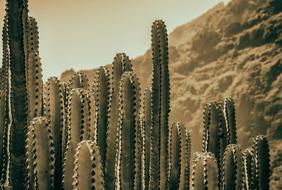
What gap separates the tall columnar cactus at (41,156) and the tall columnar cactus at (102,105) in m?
1.16

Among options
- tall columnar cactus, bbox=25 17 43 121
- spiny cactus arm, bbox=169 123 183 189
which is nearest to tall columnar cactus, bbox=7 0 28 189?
tall columnar cactus, bbox=25 17 43 121

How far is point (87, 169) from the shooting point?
330 cm

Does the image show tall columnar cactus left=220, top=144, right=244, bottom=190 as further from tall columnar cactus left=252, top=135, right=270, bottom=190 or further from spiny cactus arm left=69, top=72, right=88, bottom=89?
spiny cactus arm left=69, top=72, right=88, bottom=89

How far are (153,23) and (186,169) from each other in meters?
2.45

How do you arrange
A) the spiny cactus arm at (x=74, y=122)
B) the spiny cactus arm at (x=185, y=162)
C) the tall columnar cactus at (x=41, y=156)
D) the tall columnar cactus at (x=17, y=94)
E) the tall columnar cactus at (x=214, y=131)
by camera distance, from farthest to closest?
1. the spiny cactus arm at (x=185, y=162)
2. the tall columnar cactus at (x=214, y=131)
3. the spiny cactus arm at (x=74, y=122)
4. the tall columnar cactus at (x=17, y=94)
5. the tall columnar cactus at (x=41, y=156)

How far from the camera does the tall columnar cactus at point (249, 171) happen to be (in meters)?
6.03

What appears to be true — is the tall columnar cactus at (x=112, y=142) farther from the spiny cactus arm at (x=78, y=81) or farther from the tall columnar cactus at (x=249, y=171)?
the tall columnar cactus at (x=249, y=171)

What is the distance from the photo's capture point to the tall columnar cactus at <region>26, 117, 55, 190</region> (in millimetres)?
3748

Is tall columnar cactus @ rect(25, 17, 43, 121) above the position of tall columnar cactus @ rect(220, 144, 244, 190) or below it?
above

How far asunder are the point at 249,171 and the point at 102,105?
2374mm

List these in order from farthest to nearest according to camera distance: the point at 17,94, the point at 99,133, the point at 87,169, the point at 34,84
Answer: the point at 99,133
the point at 34,84
the point at 17,94
the point at 87,169

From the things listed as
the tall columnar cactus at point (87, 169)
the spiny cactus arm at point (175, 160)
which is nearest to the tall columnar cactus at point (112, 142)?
the tall columnar cactus at point (87, 169)

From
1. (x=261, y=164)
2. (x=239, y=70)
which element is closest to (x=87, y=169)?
(x=261, y=164)

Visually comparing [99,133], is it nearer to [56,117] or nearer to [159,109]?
[56,117]
